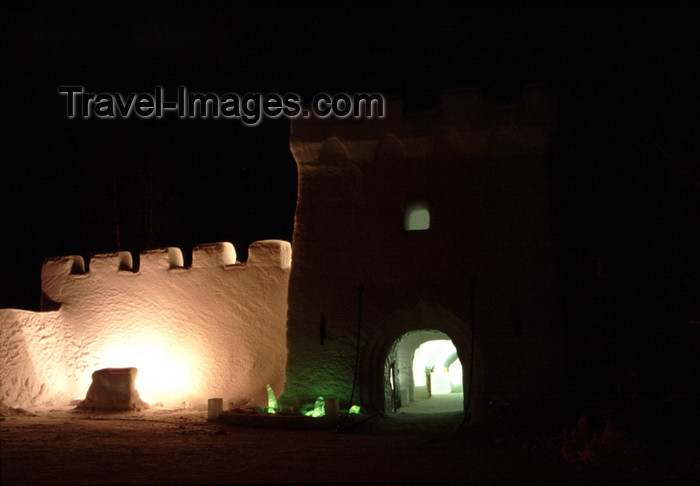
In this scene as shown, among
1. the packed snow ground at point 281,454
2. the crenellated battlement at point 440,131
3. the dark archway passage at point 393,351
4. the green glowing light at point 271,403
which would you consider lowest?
the packed snow ground at point 281,454

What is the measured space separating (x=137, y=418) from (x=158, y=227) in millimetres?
10977

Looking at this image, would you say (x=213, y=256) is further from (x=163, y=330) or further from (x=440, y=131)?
(x=440, y=131)

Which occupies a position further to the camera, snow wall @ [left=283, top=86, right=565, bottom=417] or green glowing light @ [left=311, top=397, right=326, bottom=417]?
green glowing light @ [left=311, top=397, right=326, bottom=417]

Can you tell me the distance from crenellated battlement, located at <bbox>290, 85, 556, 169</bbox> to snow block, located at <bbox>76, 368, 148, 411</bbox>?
5.10 meters

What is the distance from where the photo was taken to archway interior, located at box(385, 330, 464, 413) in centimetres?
1261

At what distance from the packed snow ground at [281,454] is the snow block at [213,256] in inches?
133

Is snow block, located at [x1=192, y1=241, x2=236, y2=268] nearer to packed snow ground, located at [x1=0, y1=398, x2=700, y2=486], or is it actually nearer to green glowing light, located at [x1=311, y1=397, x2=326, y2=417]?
packed snow ground, located at [x1=0, y1=398, x2=700, y2=486]

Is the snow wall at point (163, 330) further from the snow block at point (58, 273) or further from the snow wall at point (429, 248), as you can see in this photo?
the snow wall at point (429, 248)

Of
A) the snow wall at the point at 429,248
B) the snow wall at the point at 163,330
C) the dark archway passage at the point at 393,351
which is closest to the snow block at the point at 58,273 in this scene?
the snow wall at the point at 163,330

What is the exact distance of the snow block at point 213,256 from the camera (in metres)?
12.8

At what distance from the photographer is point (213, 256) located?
12.8 meters

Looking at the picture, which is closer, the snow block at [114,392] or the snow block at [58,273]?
the snow block at [114,392]

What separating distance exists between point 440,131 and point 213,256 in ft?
16.8

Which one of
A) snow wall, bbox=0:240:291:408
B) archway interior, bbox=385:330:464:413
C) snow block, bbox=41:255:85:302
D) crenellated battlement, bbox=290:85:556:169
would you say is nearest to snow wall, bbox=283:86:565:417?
crenellated battlement, bbox=290:85:556:169
